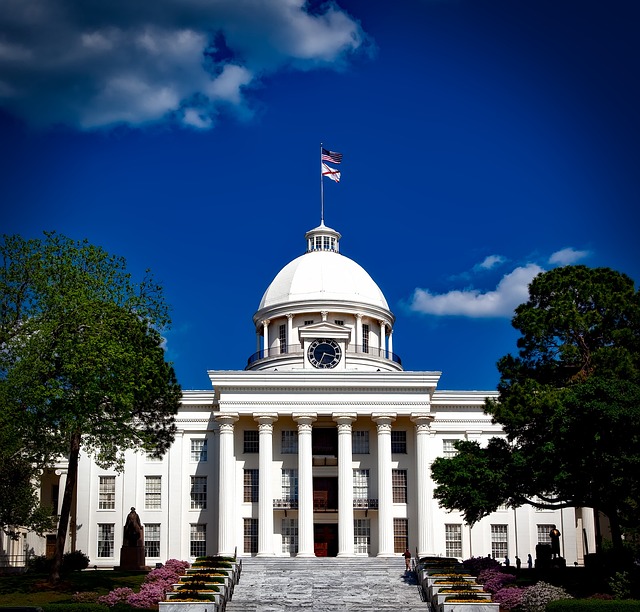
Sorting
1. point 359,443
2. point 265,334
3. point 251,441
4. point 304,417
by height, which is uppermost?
point 265,334

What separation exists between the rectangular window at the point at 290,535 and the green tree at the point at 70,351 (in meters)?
18.7

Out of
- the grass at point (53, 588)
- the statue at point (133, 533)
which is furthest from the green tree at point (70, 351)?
the statue at point (133, 533)

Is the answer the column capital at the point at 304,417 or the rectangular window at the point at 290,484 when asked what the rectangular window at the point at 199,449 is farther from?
the column capital at the point at 304,417

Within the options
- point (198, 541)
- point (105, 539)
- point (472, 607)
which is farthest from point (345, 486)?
point (472, 607)

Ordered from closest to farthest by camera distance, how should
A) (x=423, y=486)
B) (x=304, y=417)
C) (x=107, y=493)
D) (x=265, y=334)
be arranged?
(x=423, y=486) → (x=304, y=417) → (x=107, y=493) → (x=265, y=334)

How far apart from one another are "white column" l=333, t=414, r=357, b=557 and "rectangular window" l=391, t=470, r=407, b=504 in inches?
131

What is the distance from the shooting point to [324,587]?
1828 inches

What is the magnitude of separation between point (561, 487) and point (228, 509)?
25.8 meters

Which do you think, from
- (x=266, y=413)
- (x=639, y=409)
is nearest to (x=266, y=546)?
(x=266, y=413)

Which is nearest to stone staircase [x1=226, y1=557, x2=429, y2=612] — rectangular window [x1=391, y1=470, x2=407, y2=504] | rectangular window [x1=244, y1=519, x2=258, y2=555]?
rectangular window [x1=244, y1=519, x2=258, y2=555]

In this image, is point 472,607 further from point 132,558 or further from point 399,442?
point 399,442

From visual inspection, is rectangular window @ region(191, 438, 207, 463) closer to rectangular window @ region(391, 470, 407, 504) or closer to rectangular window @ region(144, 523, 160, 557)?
rectangular window @ region(144, 523, 160, 557)

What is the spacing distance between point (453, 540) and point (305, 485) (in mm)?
11147

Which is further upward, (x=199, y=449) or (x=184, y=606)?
(x=199, y=449)
